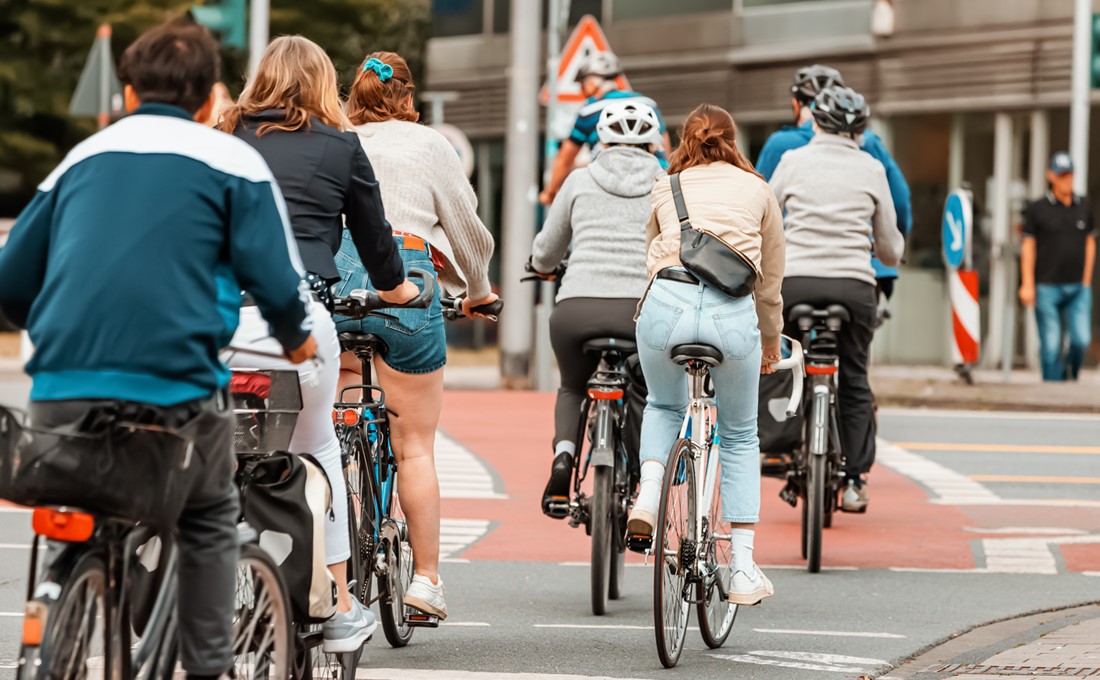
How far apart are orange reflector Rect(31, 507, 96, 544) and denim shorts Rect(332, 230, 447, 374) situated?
2152 millimetres

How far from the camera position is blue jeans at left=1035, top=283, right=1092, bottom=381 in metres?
19.2

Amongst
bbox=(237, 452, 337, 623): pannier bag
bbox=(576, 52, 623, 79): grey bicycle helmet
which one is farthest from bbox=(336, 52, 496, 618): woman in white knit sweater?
bbox=(576, 52, 623, 79): grey bicycle helmet

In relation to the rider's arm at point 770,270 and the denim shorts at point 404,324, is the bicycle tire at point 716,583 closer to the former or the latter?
the rider's arm at point 770,270

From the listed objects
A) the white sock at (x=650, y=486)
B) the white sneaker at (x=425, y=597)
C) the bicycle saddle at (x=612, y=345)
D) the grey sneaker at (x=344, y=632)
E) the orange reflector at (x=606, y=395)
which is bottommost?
the white sneaker at (x=425, y=597)

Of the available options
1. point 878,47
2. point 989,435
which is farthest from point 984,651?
point 878,47

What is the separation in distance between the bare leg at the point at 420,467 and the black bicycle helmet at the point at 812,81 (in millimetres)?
4151

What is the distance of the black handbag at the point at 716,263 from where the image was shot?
681 cm

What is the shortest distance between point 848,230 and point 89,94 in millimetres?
11659

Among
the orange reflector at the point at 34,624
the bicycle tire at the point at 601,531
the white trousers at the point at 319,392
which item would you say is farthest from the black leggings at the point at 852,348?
the orange reflector at the point at 34,624

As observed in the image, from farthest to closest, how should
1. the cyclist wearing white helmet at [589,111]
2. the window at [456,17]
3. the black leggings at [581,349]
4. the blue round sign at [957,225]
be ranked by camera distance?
1. the window at [456,17]
2. the blue round sign at [957,225]
3. the cyclist wearing white helmet at [589,111]
4. the black leggings at [581,349]

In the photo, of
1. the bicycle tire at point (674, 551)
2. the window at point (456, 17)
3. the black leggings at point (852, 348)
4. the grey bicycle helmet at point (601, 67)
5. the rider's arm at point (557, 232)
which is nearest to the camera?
the bicycle tire at point (674, 551)

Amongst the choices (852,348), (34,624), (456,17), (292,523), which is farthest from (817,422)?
(456,17)

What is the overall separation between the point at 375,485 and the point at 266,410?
131cm

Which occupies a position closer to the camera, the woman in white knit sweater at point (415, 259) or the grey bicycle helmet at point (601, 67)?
the woman in white knit sweater at point (415, 259)
